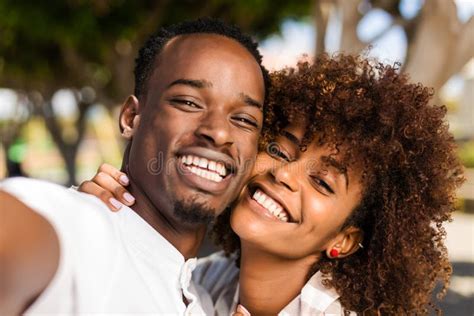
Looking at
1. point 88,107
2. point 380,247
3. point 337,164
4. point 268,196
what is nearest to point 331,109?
point 337,164

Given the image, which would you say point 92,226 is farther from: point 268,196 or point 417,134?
point 417,134

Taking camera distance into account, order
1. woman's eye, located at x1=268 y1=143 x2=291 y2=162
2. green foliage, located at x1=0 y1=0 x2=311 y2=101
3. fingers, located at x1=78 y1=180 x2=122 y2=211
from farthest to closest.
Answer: green foliage, located at x1=0 y1=0 x2=311 y2=101, woman's eye, located at x1=268 y1=143 x2=291 y2=162, fingers, located at x1=78 y1=180 x2=122 y2=211

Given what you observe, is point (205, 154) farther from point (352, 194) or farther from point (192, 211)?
point (352, 194)

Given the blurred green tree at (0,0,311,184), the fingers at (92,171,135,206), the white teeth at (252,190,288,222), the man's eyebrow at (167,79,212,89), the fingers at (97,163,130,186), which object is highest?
the blurred green tree at (0,0,311,184)

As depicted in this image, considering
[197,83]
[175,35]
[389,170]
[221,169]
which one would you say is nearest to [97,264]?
[221,169]

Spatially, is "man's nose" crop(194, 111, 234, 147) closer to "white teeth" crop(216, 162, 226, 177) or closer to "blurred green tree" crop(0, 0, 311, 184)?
"white teeth" crop(216, 162, 226, 177)

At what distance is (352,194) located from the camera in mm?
2844

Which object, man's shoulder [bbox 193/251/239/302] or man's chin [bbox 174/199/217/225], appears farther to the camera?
Result: man's shoulder [bbox 193/251/239/302]

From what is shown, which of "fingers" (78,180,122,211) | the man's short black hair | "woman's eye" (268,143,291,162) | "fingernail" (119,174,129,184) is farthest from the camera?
"woman's eye" (268,143,291,162)

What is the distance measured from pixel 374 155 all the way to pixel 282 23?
34.9 ft

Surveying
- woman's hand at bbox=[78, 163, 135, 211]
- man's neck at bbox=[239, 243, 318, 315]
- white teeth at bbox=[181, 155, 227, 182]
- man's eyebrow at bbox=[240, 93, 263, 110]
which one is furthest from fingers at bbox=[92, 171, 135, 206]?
man's neck at bbox=[239, 243, 318, 315]

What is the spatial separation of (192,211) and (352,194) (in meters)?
0.95

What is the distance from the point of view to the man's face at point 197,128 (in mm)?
2240

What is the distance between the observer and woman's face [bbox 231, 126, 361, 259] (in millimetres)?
2773
